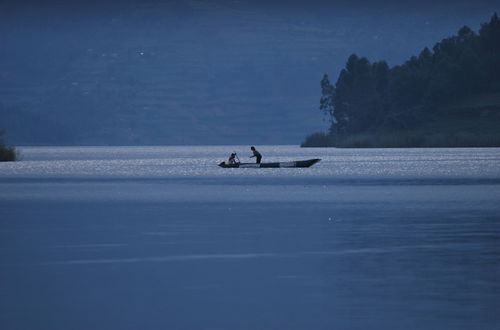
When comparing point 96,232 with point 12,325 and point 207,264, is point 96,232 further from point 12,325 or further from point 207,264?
point 12,325

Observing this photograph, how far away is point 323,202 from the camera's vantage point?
58.2 m

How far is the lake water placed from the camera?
878 inches

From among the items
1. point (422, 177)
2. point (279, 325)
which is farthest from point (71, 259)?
point (422, 177)

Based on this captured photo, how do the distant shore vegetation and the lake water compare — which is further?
the distant shore vegetation

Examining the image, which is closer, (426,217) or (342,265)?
(342,265)

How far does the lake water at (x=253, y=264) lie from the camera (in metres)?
22.3

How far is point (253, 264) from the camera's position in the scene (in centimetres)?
3041

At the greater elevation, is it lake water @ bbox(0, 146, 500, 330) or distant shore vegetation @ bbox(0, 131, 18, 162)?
distant shore vegetation @ bbox(0, 131, 18, 162)

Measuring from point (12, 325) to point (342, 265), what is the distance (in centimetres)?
1074

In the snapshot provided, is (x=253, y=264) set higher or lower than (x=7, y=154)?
lower

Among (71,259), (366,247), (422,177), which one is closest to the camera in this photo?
(71,259)

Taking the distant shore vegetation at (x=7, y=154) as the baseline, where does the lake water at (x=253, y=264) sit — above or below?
below

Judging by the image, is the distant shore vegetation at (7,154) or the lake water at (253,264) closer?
the lake water at (253,264)

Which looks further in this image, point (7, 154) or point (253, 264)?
point (7, 154)
